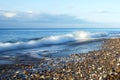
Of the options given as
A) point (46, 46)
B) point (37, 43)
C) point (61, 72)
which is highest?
point (61, 72)

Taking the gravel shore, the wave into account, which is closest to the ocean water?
the wave

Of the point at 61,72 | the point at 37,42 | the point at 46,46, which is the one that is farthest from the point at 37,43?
the point at 61,72

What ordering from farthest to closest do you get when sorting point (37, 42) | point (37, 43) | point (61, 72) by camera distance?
point (37, 42)
point (37, 43)
point (61, 72)

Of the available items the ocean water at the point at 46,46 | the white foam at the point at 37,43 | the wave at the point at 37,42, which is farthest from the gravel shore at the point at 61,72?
the white foam at the point at 37,43

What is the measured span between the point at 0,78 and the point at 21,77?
2.68 ft

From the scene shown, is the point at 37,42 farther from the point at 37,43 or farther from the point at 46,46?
the point at 46,46

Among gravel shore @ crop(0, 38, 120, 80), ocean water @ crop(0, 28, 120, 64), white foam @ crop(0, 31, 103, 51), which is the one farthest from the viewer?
white foam @ crop(0, 31, 103, 51)

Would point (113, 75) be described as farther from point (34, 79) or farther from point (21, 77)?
point (21, 77)

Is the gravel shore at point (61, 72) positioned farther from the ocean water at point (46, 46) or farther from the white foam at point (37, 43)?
the white foam at point (37, 43)

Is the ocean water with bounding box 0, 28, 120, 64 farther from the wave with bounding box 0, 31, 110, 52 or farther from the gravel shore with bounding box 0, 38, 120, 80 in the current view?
the gravel shore with bounding box 0, 38, 120, 80

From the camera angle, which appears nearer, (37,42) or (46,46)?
(46,46)

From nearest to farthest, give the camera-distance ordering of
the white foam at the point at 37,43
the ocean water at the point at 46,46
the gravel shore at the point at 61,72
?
1. the gravel shore at the point at 61,72
2. the ocean water at the point at 46,46
3. the white foam at the point at 37,43

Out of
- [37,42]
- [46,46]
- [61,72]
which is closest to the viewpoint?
[61,72]

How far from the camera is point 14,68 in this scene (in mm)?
12602
